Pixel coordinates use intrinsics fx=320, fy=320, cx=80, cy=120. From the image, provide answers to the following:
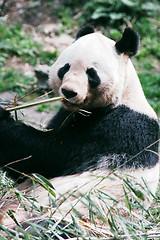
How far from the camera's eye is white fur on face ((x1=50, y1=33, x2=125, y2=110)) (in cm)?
321

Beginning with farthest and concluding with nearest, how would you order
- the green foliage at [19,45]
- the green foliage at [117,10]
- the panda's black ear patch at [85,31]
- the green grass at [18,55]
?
the green foliage at [117,10]
the green foliage at [19,45]
the green grass at [18,55]
the panda's black ear patch at [85,31]

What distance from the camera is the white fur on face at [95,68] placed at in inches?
126

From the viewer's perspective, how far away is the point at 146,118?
11.2 feet

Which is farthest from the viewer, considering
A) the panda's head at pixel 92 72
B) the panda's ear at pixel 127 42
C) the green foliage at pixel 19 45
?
the green foliage at pixel 19 45

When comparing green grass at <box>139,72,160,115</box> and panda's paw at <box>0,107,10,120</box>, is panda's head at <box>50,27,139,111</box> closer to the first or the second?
panda's paw at <box>0,107,10,120</box>

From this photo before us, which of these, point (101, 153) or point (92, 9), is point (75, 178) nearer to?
point (101, 153)

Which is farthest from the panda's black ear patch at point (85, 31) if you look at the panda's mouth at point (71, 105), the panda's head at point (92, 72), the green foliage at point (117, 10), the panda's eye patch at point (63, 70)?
the green foliage at point (117, 10)

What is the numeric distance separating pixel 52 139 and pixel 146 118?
3.40ft

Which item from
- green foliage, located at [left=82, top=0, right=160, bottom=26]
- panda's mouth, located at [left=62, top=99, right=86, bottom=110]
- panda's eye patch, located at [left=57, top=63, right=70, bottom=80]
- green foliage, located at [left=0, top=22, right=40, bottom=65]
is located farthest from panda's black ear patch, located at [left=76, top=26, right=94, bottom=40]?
green foliage, located at [left=82, top=0, right=160, bottom=26]

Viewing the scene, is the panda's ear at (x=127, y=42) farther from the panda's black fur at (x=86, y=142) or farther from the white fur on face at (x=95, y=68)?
the panda's black fur at (x=86, y=142)

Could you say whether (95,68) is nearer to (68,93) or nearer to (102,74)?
(102,74)

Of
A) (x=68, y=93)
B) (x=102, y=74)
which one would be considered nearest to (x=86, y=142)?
(x=68, y=93)

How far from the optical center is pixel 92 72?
3311 millimetres

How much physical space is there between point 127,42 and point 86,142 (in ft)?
4.14
